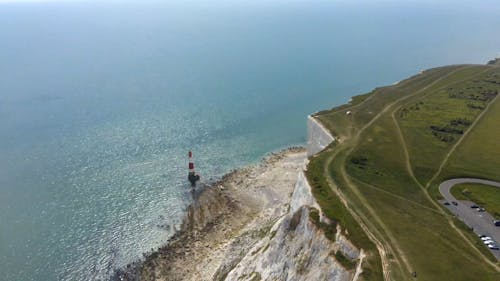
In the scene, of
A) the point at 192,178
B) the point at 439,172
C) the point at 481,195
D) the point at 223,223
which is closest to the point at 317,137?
the point at 439,172

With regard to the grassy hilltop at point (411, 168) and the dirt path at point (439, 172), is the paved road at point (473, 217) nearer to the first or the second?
the grassy hilltop at point (411, 168)

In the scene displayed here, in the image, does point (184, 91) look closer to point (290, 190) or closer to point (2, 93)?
point (2, 93)

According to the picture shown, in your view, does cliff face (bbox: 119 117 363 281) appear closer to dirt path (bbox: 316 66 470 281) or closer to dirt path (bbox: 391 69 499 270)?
dirt path (bbox: 316 66 470 281)

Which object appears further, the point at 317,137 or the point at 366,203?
the point at 317,137

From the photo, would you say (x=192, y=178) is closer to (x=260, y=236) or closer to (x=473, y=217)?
(x=260, y=236)

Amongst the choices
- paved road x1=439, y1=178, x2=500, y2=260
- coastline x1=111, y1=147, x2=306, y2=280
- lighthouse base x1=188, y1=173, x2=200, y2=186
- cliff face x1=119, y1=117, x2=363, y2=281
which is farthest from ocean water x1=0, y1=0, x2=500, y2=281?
paved road x1=439, y1=178, x2=500, y2=260

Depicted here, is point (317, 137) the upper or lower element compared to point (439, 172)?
upper

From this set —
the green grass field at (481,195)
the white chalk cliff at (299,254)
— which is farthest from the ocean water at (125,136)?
the green grass field at (481,195)
